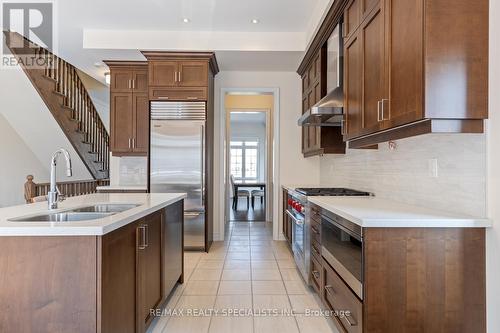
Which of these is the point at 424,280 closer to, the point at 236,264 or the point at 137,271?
the point at 137,271

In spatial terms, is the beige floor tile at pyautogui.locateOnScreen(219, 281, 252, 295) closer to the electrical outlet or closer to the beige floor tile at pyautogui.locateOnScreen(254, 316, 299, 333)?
the beige floor tile at pyautogui.locateOnScreen(254, 316, 299, 333)

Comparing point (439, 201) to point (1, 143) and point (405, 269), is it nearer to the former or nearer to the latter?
point (405, 269)

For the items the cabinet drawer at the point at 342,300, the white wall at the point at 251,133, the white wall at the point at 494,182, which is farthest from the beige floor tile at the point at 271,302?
the white wall at the point at 251,133

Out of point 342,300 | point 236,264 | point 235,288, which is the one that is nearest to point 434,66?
point 342,300

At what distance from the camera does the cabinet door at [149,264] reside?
188cm

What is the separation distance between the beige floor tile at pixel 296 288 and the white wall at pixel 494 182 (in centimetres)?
154

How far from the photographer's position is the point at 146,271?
1.97 meters

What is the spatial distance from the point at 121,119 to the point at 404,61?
390 centimetres

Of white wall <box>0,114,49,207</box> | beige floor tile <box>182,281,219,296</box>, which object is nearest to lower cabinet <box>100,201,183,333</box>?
beige floor tile <box>182,281,219,296</box>

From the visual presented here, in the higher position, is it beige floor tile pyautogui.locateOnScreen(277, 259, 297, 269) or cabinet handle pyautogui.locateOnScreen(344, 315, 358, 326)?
cabinet handle pyautogui.locateOnScreen(344, 315, 358, 326)

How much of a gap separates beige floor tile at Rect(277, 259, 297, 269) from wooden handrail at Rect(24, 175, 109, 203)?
316 cm

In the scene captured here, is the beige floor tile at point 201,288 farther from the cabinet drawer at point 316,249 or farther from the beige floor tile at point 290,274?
the cabinet drawer at point 316,249

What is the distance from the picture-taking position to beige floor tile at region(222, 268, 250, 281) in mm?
3172

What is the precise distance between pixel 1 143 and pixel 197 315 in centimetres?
506
